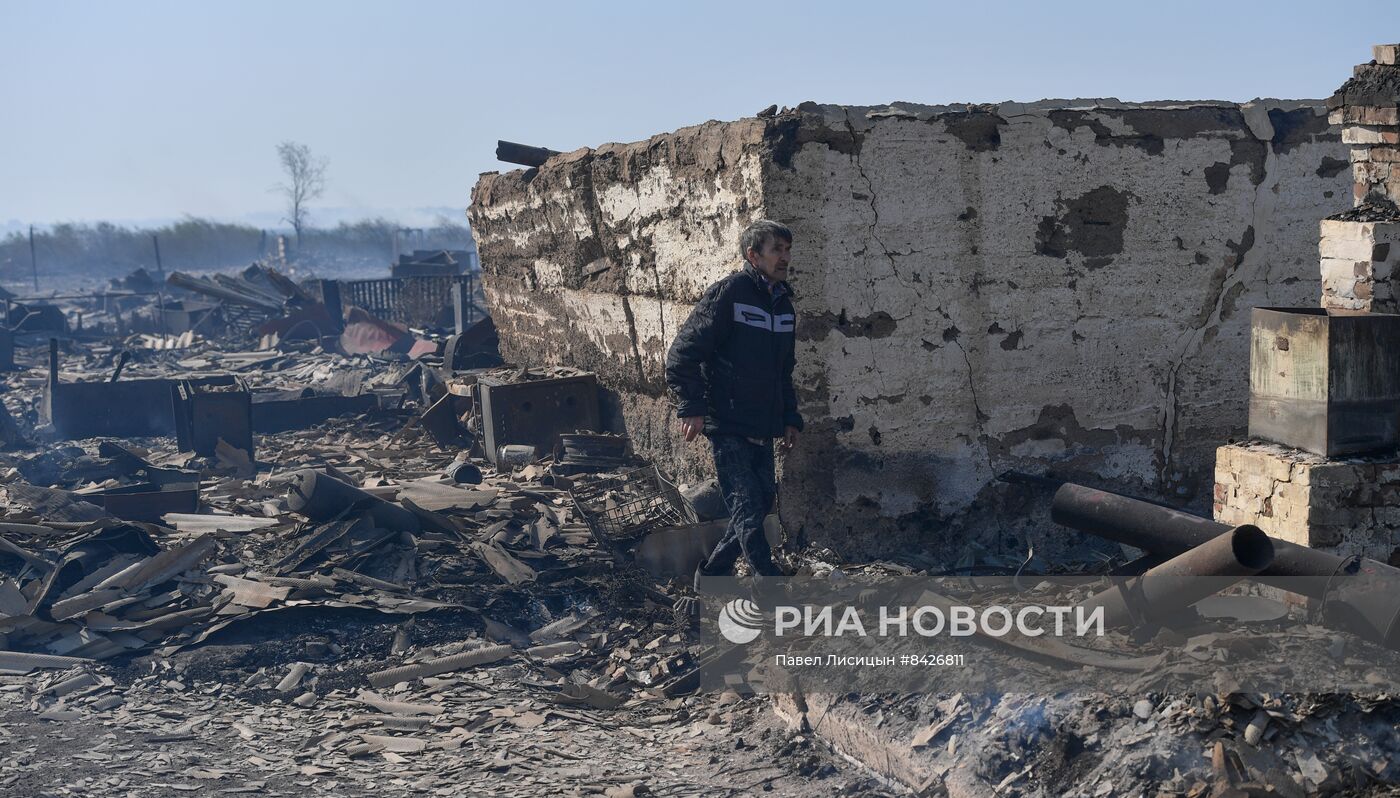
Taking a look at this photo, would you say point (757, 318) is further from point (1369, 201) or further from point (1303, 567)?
point (1369, 201)

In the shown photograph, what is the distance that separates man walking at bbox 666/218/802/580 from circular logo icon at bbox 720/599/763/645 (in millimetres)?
181

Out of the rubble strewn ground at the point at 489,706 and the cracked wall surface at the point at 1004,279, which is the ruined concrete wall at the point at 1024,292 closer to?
the cracked wall surface at the point at 1004,279

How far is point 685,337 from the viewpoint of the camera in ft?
16.8

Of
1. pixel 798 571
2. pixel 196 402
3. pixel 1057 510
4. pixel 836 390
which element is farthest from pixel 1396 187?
pixel 196 402

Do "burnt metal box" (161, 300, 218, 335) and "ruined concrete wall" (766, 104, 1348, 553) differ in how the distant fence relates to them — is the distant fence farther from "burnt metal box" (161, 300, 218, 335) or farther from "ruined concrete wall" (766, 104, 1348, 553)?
"ruined concrete wall" (766, 104, 1348, 553)

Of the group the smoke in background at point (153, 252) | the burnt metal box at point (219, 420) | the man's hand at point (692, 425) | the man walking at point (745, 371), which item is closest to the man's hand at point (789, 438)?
the man walking at point (745, 371)

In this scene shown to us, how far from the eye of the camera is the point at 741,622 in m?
5.20

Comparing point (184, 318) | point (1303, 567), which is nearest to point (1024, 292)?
point (1303, 567)

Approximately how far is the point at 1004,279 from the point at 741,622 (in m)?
2.22

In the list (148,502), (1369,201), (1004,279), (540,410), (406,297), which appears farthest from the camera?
(406,297)

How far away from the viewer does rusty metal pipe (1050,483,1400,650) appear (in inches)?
149

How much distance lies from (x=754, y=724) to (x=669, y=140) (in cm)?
343

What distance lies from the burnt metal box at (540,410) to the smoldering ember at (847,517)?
0.10ft

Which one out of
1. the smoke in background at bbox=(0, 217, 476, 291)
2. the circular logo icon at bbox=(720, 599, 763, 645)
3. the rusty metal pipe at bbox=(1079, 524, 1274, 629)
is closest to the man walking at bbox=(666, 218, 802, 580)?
the circular logo icon at bbox=(720, 599, 763, 645)
